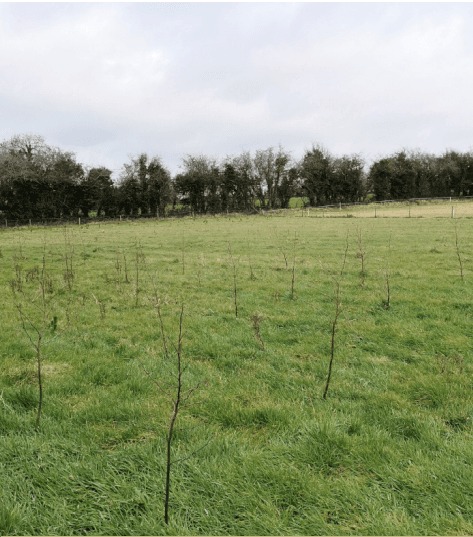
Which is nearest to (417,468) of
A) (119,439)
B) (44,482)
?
(119,439)

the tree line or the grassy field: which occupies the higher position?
the tree line

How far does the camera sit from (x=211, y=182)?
53688 millimetres

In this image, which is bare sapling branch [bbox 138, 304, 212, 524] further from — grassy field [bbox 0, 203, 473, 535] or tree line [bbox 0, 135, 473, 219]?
tree line [bbox 0, 135, 473, 219]

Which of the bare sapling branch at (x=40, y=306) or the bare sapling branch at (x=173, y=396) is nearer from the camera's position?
the bare sapling branch at (x=173, y=396)

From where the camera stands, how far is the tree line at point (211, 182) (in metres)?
42.1

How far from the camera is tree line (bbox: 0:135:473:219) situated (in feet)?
138

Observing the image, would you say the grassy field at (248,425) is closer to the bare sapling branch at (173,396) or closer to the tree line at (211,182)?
the bare sapling branch at (173,396)

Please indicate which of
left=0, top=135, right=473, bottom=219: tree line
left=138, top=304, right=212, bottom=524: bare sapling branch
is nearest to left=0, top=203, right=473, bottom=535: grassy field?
left=138, top=304, right=212, bottom=524: bare sapling branch

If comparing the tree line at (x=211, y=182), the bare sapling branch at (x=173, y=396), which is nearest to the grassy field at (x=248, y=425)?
the bare sapling branch at (x=173, y=396)

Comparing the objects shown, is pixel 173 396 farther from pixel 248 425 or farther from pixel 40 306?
pixel 40 306

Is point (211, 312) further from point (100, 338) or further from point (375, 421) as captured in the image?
point (375, 421)

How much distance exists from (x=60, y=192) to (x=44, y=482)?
47.6 meters

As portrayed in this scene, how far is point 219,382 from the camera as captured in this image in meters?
4.03

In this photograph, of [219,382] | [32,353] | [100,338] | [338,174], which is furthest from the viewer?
[338,174]
